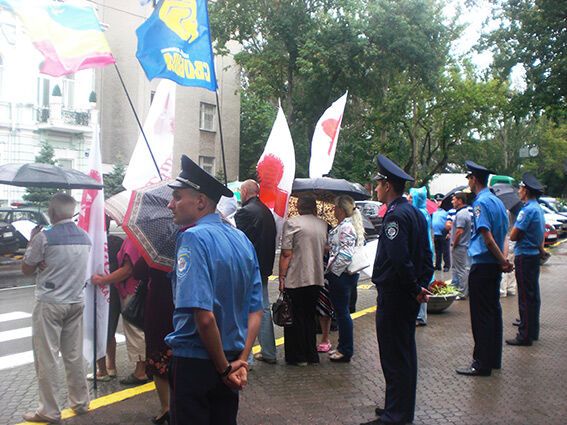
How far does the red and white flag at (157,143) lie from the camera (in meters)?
6.02

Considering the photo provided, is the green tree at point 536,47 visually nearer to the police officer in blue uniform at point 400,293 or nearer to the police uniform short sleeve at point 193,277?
the police officer in blue uniform at point 400,293

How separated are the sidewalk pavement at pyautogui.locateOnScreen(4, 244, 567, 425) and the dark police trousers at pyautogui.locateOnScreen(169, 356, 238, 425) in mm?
2072

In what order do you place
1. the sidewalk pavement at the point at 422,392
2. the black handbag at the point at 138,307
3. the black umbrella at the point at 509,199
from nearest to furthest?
the sidewalk pavement at the point at 422,392 < the black handbag at the point at 138,307 < the black umbrella at the point at 509,199

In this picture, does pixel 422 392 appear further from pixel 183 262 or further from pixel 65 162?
pixel 65 162

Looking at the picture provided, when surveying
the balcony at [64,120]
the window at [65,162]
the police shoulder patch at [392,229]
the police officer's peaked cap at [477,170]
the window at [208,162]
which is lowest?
the police shoulder patch at [392,229]

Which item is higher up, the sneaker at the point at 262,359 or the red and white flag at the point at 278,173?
the red and white flag at the point at 278,173

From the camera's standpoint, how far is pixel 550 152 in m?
52.9

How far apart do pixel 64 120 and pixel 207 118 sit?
881 centimetres

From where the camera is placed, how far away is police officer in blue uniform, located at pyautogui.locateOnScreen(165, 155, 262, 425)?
2936 mm

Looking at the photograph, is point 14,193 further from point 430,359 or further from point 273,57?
point 430,359

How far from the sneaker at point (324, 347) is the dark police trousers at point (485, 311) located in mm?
1684

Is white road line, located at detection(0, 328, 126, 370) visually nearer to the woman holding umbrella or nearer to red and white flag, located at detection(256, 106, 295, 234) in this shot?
red and white flag, located at detection(256, 106, 295, 234)

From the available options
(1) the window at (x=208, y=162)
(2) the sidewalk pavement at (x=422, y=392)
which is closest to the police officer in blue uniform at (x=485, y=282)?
(2) the sidewalk pavement at (x=422, y=392)

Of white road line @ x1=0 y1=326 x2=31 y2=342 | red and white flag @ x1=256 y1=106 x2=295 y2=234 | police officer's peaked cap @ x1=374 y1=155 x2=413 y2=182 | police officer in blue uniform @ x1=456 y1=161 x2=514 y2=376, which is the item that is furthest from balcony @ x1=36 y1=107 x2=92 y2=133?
police officer's peaked cap @ x1=374 y1=155 x2=413 y2=182
